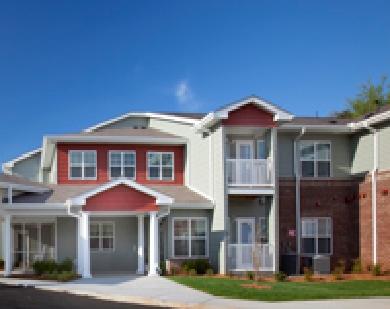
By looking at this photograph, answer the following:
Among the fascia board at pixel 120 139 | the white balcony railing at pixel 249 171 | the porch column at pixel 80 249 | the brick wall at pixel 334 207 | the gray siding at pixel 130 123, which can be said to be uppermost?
the gray siding at pixel 130 123

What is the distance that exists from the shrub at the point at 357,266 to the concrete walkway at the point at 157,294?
8787 millimetres

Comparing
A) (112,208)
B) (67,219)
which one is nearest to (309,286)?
(112,208)

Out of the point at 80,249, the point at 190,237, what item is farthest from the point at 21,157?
the point at 190,237

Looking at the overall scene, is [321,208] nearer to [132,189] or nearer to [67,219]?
[132,189]

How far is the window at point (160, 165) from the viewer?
102 ft

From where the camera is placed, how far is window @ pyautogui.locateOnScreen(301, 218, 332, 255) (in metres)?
28.1

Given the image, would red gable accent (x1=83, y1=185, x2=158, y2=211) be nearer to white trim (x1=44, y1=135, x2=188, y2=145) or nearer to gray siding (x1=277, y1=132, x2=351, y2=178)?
white trim (x1=44, y1=135, x2=188, y2=145)

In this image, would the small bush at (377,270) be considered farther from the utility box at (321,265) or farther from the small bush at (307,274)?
the small bush at (307,274)

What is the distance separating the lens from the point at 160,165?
3109cm

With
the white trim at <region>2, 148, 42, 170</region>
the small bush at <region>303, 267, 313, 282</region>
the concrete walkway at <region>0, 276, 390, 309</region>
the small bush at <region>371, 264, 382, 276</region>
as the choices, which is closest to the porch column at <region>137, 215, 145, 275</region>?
the concrete walkway at <region>0, 276, 390, 309</region>

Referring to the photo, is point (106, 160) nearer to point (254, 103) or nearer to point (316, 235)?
point (254, 103)

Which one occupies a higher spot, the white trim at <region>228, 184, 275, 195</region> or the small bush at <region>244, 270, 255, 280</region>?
Answer: the white trim at <region>228, 184, 275, 195</region>

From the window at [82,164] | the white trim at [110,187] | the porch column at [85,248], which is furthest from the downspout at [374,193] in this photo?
the window at [82,164]

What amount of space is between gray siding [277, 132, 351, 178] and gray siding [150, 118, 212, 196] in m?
3.40
